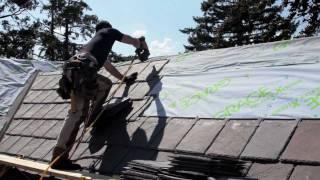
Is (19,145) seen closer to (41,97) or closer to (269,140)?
(41,97)

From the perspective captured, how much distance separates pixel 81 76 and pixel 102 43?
1.82 feet

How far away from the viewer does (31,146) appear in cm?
512

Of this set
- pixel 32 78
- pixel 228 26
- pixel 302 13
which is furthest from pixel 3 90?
pixel 228 26

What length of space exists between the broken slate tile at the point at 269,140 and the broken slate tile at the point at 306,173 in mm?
228

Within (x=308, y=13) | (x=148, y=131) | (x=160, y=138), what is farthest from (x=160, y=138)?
(x=308, y=13)

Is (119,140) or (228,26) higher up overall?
(228,26)

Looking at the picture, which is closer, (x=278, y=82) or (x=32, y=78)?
(x=278, y=82)

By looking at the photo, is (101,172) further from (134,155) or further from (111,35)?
(111,35)

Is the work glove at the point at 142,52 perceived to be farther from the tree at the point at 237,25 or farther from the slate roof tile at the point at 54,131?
the tree at the point at 237,25

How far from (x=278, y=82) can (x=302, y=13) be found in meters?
18.3

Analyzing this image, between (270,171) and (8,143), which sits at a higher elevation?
(270,171)

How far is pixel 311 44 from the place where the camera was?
4.37 m

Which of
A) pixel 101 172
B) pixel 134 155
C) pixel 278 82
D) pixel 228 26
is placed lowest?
pixel 101 172

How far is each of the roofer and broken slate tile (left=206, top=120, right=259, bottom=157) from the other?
4.82 feet
